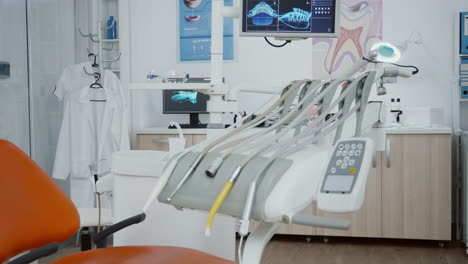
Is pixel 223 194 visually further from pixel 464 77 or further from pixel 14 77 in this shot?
pixel 464 77

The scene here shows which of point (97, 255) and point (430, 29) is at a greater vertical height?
point (430, 29)

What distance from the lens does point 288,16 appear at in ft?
5.33

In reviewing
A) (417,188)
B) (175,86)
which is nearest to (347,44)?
(417,188)

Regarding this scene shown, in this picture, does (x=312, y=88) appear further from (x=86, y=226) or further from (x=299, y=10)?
(x=86, y=226)

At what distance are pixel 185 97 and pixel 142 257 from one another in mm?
2818

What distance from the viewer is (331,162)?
1.02m

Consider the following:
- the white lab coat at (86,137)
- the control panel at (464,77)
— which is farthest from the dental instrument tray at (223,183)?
the control panel at (464,77)

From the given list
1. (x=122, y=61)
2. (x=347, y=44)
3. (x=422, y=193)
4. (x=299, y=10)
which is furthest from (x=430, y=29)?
(x=299, y=10)

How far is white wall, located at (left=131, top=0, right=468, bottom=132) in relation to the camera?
422 cm

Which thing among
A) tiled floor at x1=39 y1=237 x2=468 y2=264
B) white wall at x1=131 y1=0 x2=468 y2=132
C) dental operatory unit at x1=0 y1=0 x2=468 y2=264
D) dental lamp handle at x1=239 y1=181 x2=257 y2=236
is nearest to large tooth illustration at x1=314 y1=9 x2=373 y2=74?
white wall at x1=131 y1=0 x2=468 y2=132

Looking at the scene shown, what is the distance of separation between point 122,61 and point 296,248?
1906 millimetres

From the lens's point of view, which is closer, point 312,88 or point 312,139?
point 312,139

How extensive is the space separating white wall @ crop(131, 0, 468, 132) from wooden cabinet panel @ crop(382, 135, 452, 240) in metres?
0.53

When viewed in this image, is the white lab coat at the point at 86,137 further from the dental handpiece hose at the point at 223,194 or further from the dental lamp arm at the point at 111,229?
the dental handpiece hose at the point at 223,194
